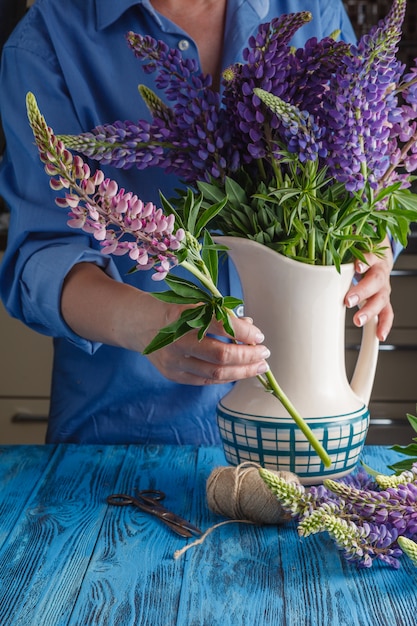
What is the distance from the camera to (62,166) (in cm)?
63

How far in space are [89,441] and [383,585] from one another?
0.61 m

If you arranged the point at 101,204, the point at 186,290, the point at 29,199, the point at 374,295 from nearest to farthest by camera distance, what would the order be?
the point at 101,204
the point at 186,290
the point at 374,295
the point at 29,199

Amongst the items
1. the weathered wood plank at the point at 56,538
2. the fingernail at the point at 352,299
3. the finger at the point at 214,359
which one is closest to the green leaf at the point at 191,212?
the finger at the point at 214,359

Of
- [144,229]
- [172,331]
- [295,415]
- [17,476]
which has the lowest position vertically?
[17,476]

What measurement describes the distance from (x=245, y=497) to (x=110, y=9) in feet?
2.28

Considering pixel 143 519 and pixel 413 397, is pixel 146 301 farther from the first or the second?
pixel 413 397

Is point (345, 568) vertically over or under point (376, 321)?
under

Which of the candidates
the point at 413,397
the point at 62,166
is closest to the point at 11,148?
the point at 62,166

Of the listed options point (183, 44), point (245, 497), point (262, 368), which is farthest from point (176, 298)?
point (183, 44)

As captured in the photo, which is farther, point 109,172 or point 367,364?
point 109,172

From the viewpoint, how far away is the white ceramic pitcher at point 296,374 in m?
0.82

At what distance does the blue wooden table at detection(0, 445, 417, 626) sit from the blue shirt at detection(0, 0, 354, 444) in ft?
0.81

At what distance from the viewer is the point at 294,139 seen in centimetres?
74

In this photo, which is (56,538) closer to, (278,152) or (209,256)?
(209,256)
